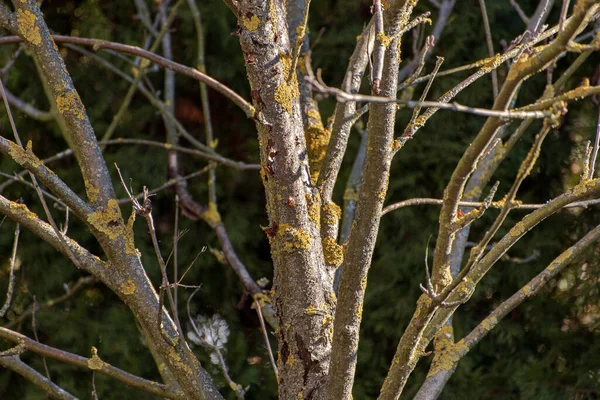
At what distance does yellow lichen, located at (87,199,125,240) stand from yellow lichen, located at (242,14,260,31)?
1.48ft

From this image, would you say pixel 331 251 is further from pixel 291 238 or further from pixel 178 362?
pixel 178 362

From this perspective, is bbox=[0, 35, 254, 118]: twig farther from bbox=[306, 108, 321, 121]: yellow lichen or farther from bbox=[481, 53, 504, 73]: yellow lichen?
bbox=[481, 53, 504, 73]: yellow lichen

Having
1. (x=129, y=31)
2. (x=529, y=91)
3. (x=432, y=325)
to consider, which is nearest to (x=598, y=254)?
(x=529, y=91)

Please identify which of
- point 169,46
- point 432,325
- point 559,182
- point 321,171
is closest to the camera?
point 432,325

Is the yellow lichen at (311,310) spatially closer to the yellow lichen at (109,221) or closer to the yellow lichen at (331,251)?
the yellow lichen at (331,251)

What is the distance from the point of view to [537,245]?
2234 millimetres

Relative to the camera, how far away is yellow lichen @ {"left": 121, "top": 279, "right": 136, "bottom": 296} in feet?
4.22

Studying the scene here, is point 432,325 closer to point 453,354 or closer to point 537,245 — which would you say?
point 453,354

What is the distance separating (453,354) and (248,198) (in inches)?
51.1

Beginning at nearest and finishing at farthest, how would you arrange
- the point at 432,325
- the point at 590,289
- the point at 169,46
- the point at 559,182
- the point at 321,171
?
1. the point at 432,325
2. the point at 321,171
3. the point at 590,289
4. the point at 559,182
5. the point at 169,46

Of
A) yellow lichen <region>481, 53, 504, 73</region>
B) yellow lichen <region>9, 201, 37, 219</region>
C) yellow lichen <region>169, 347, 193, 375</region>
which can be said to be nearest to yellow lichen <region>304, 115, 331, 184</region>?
yellow lichen <region>481, 53, 504, 73</region>

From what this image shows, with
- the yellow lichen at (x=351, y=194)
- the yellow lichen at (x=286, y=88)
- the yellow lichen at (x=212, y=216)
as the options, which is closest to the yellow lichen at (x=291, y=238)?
the yellow lichen at (x=286, y=88)

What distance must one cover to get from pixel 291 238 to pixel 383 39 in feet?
1.37

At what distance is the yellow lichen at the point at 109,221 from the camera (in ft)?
4.16
